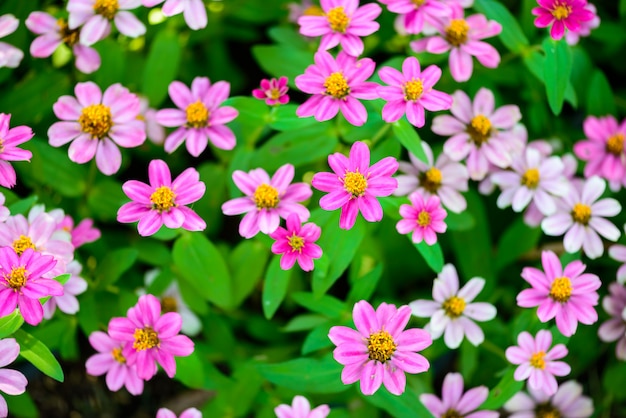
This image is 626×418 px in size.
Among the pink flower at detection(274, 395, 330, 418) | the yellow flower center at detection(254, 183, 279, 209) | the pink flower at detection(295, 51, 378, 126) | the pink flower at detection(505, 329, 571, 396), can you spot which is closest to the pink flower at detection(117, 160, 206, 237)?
the yellow flower center at detection(254, 183, 279, 209)

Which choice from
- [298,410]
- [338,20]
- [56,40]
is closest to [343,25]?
[338,20]

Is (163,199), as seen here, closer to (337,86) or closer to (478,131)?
(337,86)

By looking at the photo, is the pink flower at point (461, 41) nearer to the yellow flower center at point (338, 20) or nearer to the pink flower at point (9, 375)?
the yellow flower center at point (338, 20)

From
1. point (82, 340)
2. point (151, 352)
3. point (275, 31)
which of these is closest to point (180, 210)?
point (151, 352)

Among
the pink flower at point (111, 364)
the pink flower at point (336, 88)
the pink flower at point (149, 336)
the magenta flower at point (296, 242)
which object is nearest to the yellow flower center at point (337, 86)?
the pink flower at point (336, 88)

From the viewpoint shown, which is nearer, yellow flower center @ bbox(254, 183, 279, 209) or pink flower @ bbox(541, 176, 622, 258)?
yellow flower center @ bbox(254, 183, 279, 209)

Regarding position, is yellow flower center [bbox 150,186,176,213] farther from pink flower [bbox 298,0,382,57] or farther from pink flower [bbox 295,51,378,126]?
pink flower [bbox 298,0,382,57]

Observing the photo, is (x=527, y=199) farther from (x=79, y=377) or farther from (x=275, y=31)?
(x=79, y=377)
